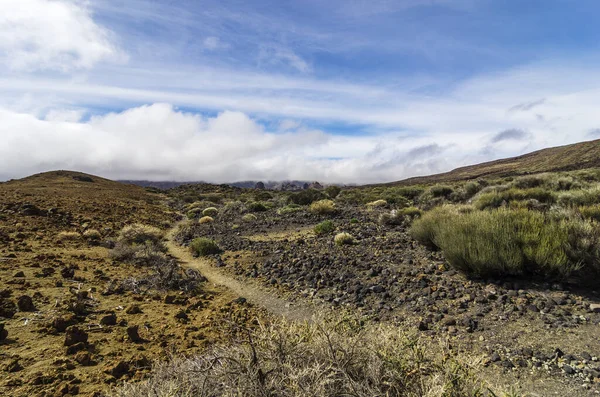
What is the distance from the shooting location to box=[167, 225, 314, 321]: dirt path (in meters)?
6.06

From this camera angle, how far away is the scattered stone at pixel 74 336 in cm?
422

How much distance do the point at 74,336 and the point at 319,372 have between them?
3.87m

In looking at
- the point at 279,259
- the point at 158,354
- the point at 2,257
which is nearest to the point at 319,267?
the point at 279,259

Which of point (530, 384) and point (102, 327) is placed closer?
point (530, 384)

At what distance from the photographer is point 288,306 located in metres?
6.42

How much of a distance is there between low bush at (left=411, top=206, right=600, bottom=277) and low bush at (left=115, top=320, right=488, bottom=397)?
397 centimetres

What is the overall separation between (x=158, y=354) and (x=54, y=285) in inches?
158

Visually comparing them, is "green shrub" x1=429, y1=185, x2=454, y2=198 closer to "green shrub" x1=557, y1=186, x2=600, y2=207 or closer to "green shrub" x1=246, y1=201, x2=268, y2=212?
A: "green shrub" x1=557, y1=186, x2=600, y2=207

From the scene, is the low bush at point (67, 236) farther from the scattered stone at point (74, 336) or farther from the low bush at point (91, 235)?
the scattered stone at point (74, 336)

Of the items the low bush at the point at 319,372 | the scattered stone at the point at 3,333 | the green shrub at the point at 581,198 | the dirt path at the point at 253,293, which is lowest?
the dirt path at the point at 253,293

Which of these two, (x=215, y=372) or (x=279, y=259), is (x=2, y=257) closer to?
(x=279, y=259)

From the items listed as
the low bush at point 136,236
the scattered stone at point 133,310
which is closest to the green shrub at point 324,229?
the low bush at point 136,236

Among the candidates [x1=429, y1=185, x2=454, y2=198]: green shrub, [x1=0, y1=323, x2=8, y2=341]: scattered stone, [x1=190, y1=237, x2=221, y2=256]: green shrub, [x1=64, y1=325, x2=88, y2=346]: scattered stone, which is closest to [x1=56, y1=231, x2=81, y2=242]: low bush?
[x1=190, y1=237, x2=221, y2=256]: green shrub

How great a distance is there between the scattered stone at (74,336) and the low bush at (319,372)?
240cm
